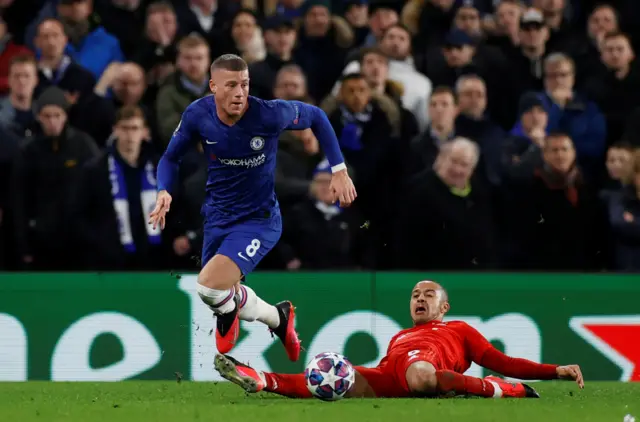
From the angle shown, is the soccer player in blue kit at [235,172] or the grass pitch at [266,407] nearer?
the grass pitch at [266,407]

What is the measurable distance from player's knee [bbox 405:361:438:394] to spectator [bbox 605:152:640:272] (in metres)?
3.09

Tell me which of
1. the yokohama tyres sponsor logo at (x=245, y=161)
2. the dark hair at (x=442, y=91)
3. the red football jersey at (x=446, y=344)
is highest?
the dark hair at (x=442, y=91)

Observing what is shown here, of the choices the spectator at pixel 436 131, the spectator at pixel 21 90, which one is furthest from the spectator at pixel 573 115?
the spectator at pixel 21 90

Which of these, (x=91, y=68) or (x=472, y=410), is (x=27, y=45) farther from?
(x=472, y=410)

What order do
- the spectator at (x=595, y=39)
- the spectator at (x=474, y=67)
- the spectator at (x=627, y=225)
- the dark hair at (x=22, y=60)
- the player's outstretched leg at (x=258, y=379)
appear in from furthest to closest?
1. the spectator at (x=595, y=39)
2. the spectator at (x=474, y=67)
3. the dark hair at (x=22, y=60)
4. the spectator at (x=627, y=225)
5. the player's outstretched leg at (x=258, y=379)

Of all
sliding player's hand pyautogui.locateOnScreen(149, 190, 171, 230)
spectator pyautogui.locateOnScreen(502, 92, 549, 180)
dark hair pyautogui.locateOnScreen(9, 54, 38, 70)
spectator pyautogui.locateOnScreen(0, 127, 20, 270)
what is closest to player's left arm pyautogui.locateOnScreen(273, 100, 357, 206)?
sliding player's hand pyautogui.locateOnScreen(149, 190, 171, 230)

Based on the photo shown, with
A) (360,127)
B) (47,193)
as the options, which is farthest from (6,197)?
(360,127)

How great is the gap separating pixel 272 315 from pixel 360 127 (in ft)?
9.29

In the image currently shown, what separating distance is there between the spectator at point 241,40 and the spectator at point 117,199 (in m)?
1.52

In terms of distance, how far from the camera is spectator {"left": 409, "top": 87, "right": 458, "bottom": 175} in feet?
34.2

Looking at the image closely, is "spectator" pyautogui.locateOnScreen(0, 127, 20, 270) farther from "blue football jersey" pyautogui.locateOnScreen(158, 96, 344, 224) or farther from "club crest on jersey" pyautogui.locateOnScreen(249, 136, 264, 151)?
"club crest on jersey" pyautogui.locateOnScreen(249, 136, 264, 151)

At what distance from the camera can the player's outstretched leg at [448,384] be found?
7.52 meters

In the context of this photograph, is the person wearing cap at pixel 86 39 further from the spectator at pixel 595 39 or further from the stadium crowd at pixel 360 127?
the spectator at pixel 595 39

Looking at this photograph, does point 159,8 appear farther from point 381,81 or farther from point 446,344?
point 446,344
